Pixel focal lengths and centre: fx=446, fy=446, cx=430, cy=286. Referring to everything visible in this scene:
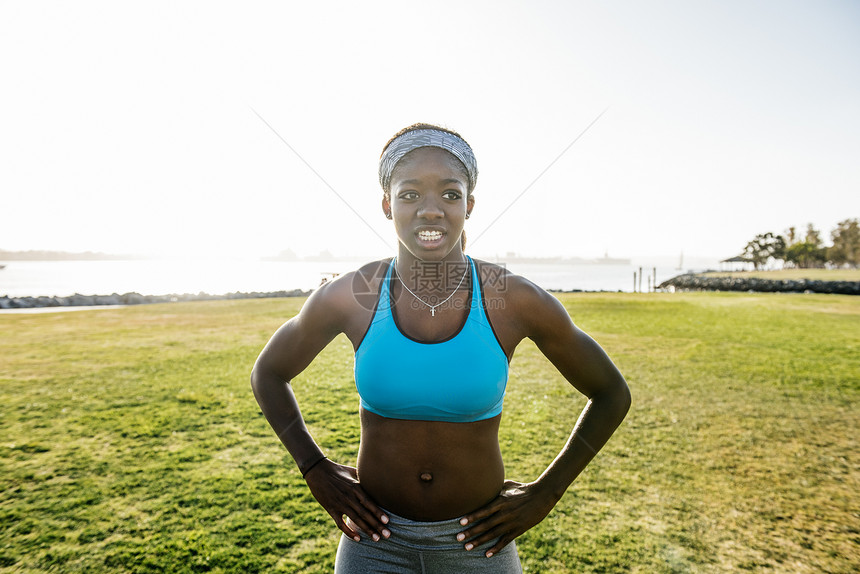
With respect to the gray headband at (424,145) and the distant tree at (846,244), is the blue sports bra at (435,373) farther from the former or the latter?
the distant tree at (846,244)

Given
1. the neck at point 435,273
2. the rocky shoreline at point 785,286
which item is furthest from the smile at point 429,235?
the rocky shoreline at point 785,286

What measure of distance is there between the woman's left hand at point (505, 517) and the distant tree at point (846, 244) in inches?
4594

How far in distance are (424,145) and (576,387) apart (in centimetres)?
118

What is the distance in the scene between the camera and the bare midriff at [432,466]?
1.76 meters

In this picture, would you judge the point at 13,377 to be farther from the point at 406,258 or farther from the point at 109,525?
the point at 406,258

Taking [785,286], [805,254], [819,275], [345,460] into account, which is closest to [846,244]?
[805,254]

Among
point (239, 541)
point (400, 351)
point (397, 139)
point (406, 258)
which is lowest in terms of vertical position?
point (239, 541)

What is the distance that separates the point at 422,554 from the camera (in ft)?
5.59

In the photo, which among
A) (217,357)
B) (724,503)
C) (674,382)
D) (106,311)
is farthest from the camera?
(106,311)

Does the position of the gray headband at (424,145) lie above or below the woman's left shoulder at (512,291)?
above

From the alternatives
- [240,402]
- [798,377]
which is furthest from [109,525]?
[798,377]

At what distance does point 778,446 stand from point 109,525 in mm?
7403

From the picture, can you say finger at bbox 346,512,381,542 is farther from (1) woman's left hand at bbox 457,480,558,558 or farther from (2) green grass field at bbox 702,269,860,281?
(2) green grass field at bbox 702,269,860,281

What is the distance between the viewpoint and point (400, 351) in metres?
1.70
